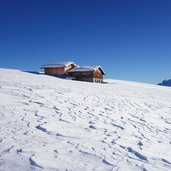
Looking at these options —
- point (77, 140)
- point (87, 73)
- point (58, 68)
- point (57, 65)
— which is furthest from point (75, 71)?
point (77, 140)

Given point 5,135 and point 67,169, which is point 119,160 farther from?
point 5,135

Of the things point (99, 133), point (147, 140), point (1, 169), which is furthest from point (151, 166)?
point (1, 169)

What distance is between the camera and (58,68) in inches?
1786

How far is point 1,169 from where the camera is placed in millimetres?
4273

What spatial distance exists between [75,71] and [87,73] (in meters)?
2.53

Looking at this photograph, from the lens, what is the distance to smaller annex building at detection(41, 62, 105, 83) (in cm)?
4356

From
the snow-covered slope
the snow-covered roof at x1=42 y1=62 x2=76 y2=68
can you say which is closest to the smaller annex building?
the snow-covered roof at x1=42 y1=62 x2=76 y2=68

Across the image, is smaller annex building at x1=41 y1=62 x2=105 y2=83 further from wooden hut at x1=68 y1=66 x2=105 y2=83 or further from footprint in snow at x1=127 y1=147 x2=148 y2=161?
footprint in snow at x1=127 y1=147 x2=148 y2=161

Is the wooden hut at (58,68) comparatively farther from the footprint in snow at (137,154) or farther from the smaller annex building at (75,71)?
the footprint in snow at (137,154)

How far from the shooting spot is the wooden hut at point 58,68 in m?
Result: 44.8

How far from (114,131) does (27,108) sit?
3713mm

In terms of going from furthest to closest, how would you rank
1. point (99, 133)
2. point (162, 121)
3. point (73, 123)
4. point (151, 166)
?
1. point (162, 121)
2. point (73, 123)
3. point (99, 133)
4. point (151, 166)

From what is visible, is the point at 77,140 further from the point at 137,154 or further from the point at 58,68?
the point at 58,68

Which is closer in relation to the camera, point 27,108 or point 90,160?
point 90,160
